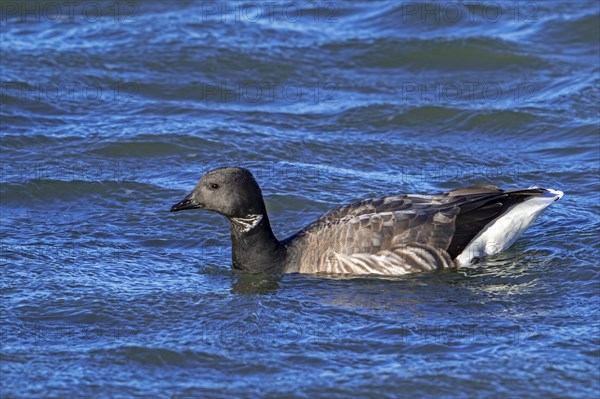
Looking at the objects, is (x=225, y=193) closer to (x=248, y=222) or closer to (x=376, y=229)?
(x=248, y=222)

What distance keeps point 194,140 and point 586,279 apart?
19.9ft

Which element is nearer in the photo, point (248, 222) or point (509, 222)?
point (248, 222)

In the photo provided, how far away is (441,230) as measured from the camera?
1036 cm

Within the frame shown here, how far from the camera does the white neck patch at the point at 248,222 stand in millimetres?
10492

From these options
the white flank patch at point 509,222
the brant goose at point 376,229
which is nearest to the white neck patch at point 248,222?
the brant goose at point 376,229

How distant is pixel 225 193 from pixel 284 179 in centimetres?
273

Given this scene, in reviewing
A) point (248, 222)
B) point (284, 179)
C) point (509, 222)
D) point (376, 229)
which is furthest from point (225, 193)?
point (509, 222)

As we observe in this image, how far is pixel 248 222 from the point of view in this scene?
10.5 meters

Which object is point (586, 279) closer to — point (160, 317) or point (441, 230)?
point (441, 230)

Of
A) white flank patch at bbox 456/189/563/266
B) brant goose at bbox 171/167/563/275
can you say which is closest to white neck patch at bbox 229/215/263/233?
brant goose at bbox 171/167/563/275

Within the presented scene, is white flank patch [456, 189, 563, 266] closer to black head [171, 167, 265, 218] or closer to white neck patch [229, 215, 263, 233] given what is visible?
white neck patch [229, 215, 263, 233]

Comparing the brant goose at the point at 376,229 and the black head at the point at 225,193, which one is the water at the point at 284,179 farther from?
the black head at the point at 225,193

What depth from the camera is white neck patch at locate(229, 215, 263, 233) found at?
10.5 metres

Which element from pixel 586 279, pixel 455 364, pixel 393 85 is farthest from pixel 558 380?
pixel 393 85
